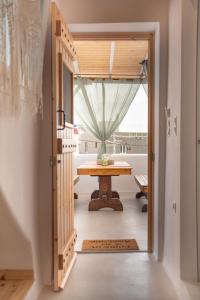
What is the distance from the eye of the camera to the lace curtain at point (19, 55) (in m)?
1.54

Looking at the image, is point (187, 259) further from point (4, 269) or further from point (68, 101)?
point (68, 101)

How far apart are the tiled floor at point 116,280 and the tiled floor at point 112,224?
39cm

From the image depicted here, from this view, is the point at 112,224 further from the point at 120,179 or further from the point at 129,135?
the point at 129,135

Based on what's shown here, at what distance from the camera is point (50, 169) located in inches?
101

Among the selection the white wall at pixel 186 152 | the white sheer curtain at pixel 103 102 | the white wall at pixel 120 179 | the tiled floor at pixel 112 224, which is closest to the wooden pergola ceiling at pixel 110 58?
the white sheer curtain at pixel 103 102

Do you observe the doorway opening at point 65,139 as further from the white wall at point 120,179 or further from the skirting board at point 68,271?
the white wall at point 120,179

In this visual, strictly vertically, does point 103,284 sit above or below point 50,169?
below

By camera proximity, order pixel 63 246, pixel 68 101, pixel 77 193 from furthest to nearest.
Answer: pixel 77 193 → pixel 68 101 → pixel 63 246

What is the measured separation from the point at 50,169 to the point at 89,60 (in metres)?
3.68

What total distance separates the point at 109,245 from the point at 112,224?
0.93 metres

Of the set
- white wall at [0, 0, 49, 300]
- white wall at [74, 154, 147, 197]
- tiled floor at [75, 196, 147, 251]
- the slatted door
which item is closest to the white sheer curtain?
white wall at [74, 154, 147, 197]

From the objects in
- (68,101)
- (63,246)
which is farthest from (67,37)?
(63,246)

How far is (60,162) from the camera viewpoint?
2502mm

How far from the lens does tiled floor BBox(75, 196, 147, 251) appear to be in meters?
3.78
